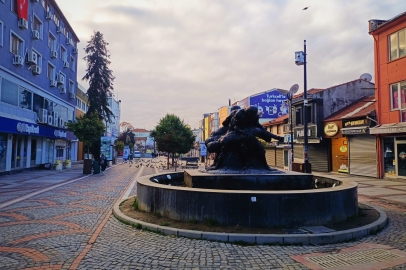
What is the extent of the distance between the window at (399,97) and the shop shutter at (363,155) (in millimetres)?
2821

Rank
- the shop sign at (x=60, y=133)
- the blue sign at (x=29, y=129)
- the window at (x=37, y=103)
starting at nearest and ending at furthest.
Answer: the blue sign at (x=29, y=129) < the window at (x=37, y=103) < the shop sign at (x=60, y=133)

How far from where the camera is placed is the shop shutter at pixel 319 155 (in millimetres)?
25969

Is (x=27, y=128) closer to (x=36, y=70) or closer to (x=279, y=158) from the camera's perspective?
(x=36, y=70)

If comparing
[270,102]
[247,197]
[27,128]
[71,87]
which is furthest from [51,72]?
[270,102]

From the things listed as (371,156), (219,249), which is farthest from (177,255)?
(371,156)

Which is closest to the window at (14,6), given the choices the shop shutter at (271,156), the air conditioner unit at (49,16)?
the air conditioner unit at (49,16)

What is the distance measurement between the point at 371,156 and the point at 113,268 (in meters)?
21.0

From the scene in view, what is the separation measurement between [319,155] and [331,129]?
129 inches

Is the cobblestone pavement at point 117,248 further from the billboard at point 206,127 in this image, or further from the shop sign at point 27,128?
the billboard at point 206,127

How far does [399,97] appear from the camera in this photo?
58.8 feet

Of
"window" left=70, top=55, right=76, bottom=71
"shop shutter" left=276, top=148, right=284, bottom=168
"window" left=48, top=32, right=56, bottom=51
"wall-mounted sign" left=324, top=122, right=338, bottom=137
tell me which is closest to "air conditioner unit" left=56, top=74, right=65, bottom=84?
"window" left=48, top=32, right=56, bottom=51

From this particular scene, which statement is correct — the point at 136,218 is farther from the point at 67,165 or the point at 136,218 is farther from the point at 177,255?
the point at 67,165

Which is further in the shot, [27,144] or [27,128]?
[27,144]

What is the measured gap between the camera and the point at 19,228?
20.8ft
